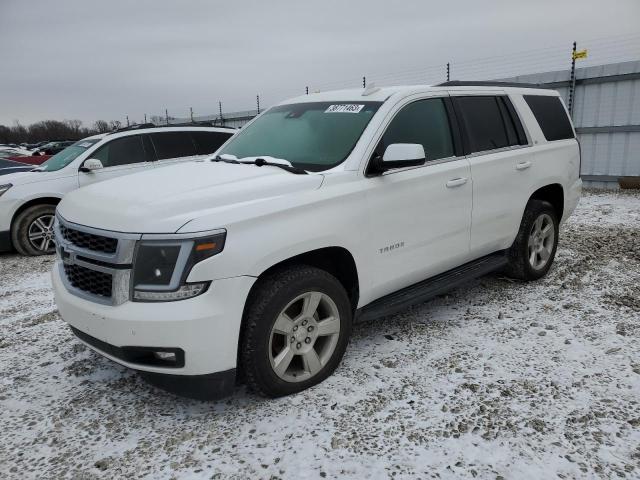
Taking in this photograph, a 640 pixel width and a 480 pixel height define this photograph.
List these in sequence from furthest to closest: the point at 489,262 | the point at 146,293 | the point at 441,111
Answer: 1. the point at 489,262
2. the point at 441,111
3. the point at 146,293

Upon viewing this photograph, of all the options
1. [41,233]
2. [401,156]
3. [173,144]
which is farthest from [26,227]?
[401,156]

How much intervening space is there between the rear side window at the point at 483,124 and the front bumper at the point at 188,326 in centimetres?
238

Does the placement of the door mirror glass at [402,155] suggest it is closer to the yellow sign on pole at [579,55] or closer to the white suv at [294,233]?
the white suv at [294,233]

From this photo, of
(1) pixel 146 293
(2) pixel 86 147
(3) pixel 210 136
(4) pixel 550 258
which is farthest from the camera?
(3) pixel 210 136

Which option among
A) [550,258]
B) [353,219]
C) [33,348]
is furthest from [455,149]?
[33,348]

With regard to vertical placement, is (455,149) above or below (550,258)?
above

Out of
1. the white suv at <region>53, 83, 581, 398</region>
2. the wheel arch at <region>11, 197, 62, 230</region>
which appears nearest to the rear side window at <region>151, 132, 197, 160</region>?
the wheel arch at <region>11, 197, 62, 230</region>

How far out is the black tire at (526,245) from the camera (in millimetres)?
4520

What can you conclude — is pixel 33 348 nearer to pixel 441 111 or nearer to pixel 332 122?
pixel 332 122

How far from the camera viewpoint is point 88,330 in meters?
2.70

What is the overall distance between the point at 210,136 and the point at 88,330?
6268 millimetres

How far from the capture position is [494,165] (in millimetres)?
4023

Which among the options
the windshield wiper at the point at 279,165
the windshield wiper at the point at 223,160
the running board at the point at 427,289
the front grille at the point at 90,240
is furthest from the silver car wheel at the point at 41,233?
the running board at the point at 427,289

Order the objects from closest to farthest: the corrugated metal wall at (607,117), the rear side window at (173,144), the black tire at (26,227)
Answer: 1. the black tire at (26,227)
2. the rear side window at (173,144)
3. the corrugated metal wall at (607,117)
